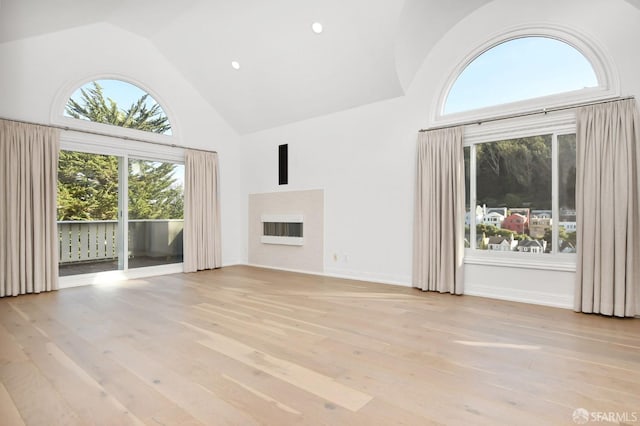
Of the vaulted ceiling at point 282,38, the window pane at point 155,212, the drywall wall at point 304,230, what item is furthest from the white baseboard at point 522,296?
the window pane at point 155,212

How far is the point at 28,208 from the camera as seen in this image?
4.35m

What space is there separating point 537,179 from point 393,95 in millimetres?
2160

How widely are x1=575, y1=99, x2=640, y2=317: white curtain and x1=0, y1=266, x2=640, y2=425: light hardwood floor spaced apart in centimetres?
28

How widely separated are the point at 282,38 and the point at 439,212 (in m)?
3.16

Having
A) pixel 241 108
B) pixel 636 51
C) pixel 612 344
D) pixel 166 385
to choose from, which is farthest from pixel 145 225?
pixel 636 51

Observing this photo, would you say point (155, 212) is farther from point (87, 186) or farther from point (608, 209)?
point (608, 209)

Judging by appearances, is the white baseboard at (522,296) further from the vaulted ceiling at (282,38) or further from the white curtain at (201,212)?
the white curtain at (201,212)

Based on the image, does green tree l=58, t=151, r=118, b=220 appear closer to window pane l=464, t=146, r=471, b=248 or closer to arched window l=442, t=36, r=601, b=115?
arched window l=442, t=36, r=601, b=115

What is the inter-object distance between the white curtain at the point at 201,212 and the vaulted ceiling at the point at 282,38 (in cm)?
133

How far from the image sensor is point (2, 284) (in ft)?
13.6

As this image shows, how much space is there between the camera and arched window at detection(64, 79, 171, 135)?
196 inches

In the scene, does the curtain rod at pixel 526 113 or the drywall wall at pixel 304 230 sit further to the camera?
the drywall wall at pixel 304 230

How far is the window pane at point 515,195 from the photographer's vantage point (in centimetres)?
402

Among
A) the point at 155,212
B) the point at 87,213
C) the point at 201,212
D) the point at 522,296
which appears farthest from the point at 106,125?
the point at 522,296
